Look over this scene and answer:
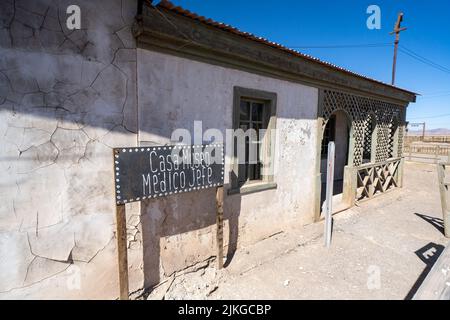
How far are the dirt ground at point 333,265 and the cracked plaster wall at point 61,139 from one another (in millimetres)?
1115

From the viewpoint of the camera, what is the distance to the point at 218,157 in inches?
129

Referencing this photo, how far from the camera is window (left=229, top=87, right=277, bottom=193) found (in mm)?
4031

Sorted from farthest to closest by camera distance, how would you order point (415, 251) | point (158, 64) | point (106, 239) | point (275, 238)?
1. point (275, 238)
2. point (415, 251)
3. point (158, 64)
4. point (106, 239)

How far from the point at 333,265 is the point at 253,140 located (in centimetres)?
243

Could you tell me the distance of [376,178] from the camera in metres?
7.89

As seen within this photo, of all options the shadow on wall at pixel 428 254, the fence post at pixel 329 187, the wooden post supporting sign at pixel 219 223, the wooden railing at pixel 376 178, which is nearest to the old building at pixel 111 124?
the wooden post supporting sign at pixel 219 223

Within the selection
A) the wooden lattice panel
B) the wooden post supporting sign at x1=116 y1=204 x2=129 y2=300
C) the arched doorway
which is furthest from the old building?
the arched doorway

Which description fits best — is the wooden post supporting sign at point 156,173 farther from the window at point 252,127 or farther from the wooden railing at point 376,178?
the wooden railing at point 376,178

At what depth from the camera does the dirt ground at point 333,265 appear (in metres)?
3.26

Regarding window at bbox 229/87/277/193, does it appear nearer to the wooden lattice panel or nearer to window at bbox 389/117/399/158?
Answer: the wooden lattice panel

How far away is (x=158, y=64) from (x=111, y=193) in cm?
165

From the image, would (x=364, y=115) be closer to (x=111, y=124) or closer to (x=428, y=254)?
(x=428, y=254)
